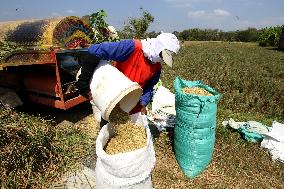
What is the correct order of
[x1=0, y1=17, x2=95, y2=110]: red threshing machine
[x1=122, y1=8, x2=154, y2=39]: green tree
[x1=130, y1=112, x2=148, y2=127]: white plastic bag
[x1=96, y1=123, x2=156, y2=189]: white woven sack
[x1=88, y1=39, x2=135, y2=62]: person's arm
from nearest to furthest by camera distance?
1. [x1=96, y1=123, x2=156, y2=189]: white woven sack
2. [x1=88, y1=39, x2=135, y2=62]: person's arm
3. [x1=130, y1=112, x2=148, y2=127]: white plastic bag
4. [x1=0, y1=17, x2=95, y2=110]: red threshing machine
5. [x1=122, y1=8, x2=154, y2=39]: green tree

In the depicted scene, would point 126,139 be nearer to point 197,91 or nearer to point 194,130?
point 194,130

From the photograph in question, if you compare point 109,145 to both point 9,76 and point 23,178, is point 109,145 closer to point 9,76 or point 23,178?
point 23,178

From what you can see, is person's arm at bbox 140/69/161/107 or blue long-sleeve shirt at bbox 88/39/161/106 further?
person's arm at bbox 140/69/161/107

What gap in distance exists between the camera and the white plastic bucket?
243 centimetres

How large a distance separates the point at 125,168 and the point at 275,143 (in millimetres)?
2911

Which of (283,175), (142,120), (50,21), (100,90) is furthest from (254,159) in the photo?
(50,21)

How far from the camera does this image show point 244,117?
18.8ft

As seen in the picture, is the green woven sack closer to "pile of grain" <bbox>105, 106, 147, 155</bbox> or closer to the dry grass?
the dry grass

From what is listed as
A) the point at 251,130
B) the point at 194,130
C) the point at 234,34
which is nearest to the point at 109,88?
the point at 194,130

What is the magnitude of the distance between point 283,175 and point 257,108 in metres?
2.80

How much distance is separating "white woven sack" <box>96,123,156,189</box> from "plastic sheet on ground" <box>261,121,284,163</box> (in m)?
2.51

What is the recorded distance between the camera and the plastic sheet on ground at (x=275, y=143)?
4.25m

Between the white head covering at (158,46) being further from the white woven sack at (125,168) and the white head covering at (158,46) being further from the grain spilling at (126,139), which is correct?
the white woven sack at (125,168)

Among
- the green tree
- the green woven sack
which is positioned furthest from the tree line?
the green woven sack
